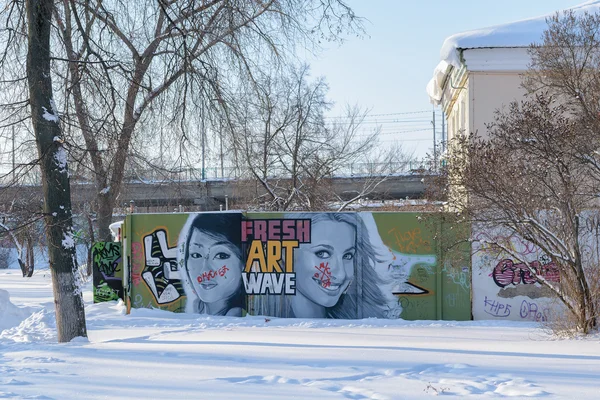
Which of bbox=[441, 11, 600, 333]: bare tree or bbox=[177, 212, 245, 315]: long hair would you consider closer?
bbox=[441, 11, 600, 333]: bare tree

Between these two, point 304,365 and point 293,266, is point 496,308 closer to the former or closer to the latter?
point 293,266

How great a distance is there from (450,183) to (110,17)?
5887 mm

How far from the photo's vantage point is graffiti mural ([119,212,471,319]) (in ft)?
45.9

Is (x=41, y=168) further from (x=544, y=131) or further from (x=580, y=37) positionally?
(x=580, y=37)

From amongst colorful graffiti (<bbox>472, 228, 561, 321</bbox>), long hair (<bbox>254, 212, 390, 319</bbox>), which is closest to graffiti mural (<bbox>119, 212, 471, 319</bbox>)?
long hair (<bbox>254, 212, 390, 319</bbox>)

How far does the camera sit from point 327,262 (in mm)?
14234

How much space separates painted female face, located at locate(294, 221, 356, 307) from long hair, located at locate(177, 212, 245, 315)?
1.35 metres

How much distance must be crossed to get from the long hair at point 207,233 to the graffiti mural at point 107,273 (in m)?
3.05

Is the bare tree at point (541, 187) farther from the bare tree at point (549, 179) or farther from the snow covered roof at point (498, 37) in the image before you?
the snow covered roof at point (498, 37)

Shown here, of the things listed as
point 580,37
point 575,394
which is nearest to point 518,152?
point 580,37

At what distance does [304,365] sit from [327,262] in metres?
7.06

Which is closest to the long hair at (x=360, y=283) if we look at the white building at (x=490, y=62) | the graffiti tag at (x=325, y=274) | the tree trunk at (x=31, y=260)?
the graffiti tag at (x=325, y=274)

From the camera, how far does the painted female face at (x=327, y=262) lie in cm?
1416

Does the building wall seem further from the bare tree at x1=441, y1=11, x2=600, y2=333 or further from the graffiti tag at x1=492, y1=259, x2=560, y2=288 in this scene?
the bare tree at x1=441, y1=11, x2=600, y2=333
